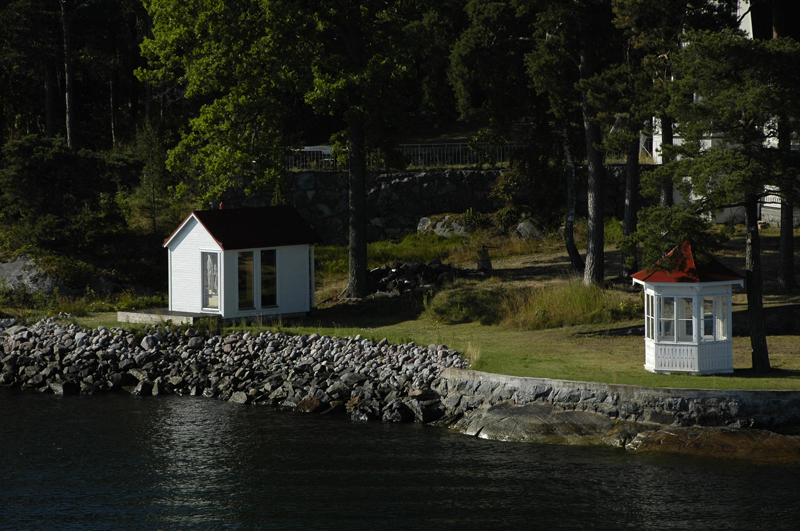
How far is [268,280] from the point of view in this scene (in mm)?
25359

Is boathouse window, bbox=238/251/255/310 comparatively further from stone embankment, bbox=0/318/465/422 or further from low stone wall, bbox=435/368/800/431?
low stone wall, bbox=435/368/800/431

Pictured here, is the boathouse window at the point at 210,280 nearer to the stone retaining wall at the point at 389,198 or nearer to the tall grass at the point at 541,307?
the tall grass at the point at 541,307

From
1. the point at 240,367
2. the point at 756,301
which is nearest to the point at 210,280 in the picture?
the point at 240,367

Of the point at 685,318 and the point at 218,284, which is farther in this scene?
the point at 218,284

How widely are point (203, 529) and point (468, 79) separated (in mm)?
16701

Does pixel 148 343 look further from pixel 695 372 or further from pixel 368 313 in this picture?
pixel 695 372

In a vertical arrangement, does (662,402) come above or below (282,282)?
below

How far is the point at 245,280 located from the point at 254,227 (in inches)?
61.3

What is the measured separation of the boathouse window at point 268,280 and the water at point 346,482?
6677 mm

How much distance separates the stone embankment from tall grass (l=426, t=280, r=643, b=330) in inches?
139

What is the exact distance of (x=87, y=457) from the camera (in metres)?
16.7

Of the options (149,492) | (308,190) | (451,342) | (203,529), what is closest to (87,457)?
(149,492)

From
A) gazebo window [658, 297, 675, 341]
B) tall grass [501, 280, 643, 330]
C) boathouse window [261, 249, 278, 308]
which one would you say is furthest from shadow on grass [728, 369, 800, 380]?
boathouse window [261, 249, 278, 308]

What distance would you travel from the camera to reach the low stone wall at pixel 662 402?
638 inches
